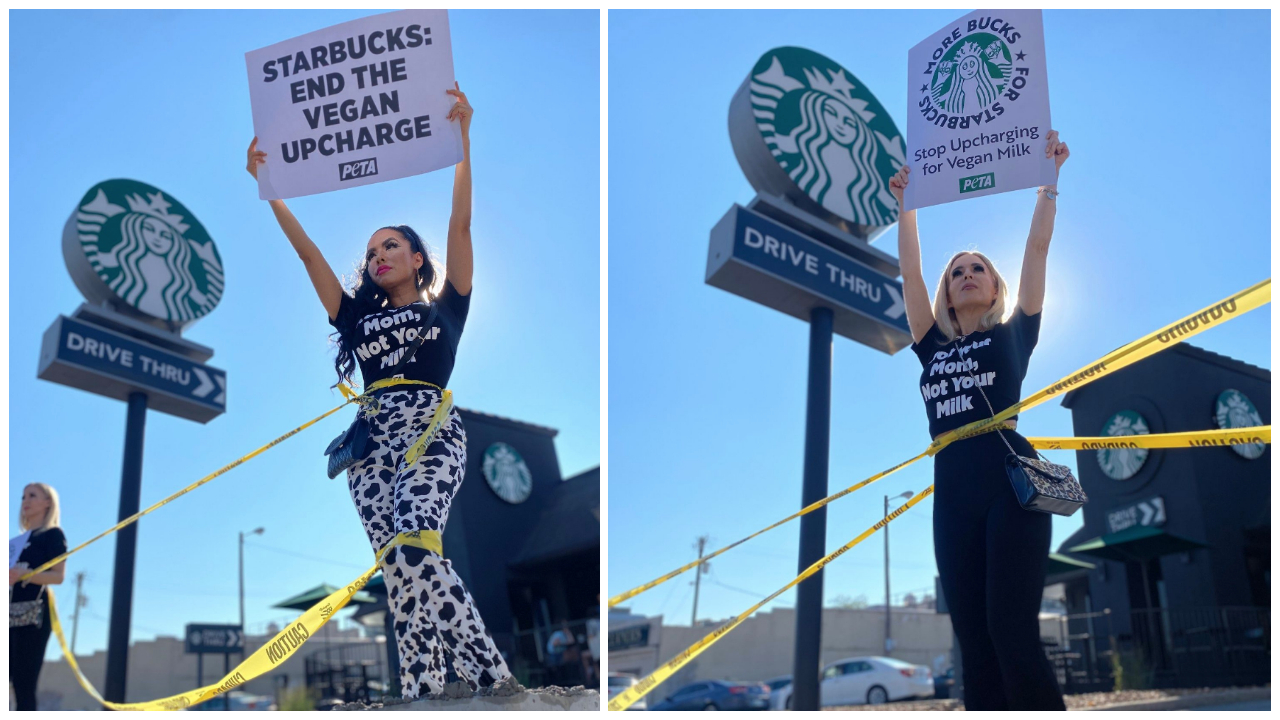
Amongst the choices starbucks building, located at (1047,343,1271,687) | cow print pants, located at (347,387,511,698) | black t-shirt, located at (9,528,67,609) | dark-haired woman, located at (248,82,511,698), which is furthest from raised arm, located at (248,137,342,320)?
starbucks building, located at (1047,343,1271,687)

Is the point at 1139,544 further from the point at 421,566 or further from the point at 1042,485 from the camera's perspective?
the point at 421,566

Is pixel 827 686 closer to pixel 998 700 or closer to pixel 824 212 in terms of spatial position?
pixel 824 212

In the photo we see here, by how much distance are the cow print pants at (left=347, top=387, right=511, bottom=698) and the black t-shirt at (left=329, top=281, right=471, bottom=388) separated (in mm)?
174

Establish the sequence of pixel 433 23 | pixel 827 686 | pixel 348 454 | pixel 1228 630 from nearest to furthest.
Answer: pixel 348 454, pixel 433 23, pixel 1228 630, pixel 827 686

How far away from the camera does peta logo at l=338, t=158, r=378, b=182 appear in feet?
11.8

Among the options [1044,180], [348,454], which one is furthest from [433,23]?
[1044,180]

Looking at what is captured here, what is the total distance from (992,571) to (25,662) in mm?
4423

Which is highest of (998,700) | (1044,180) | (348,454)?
(1044,180)

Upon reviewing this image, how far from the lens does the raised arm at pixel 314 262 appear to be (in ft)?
11.6

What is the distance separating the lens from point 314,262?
353cm

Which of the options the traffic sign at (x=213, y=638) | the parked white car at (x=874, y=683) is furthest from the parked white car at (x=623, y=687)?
the traffic sign at (x=213, y=638)

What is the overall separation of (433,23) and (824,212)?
5610mm

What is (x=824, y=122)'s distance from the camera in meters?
8.83

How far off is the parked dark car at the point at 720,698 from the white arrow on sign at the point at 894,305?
1280 cm
